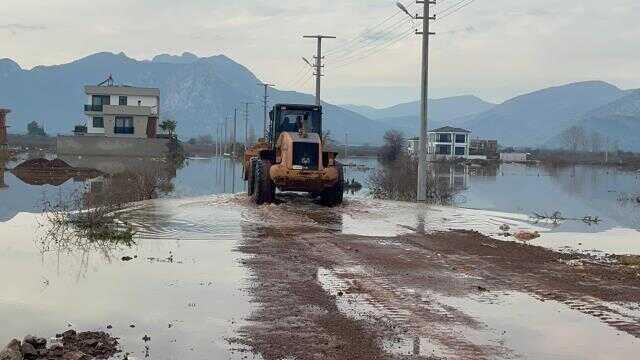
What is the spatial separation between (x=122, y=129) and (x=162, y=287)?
258ft

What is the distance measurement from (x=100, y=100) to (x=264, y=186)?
228ft

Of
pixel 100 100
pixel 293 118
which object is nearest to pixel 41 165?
pixel 293 118

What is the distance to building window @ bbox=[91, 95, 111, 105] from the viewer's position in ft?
290

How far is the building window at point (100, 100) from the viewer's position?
290ft

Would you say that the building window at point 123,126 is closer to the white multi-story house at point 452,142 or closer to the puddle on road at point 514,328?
the white multi-story house at point 452,142

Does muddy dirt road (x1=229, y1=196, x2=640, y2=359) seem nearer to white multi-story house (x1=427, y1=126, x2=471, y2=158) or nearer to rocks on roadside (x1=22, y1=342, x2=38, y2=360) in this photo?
rocks on roadside (x1=22, y1=342, x2=38, y2=360)

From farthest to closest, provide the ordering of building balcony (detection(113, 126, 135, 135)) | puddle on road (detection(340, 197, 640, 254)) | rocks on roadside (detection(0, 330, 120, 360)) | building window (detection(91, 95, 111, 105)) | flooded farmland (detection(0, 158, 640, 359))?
building window (detection(91, 95, 111, 105))
building balcony (detection(113, 126, 135, 135))
puddle on road (detection(340, 197, 640, 254))
flooded farmland (detection(0, 158, 640, 359))
rocks on roadside (detection(0, 330, 120, 360))

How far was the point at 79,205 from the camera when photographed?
22578 millimetres

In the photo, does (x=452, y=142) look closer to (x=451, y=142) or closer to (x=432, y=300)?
(x=451, y=142)

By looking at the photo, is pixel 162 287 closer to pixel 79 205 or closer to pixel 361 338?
pixel 361 338

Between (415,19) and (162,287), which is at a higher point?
(415,19)

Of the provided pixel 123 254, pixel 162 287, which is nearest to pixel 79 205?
pixel 123 254

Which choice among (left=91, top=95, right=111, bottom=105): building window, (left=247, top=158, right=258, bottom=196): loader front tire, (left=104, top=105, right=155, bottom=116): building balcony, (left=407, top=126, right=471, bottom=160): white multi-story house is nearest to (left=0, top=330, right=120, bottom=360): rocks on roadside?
(left=247, top=158, right=258, bottom=196): loader front tire

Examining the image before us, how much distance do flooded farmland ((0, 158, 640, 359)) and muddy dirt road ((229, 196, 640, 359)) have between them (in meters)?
0.03
